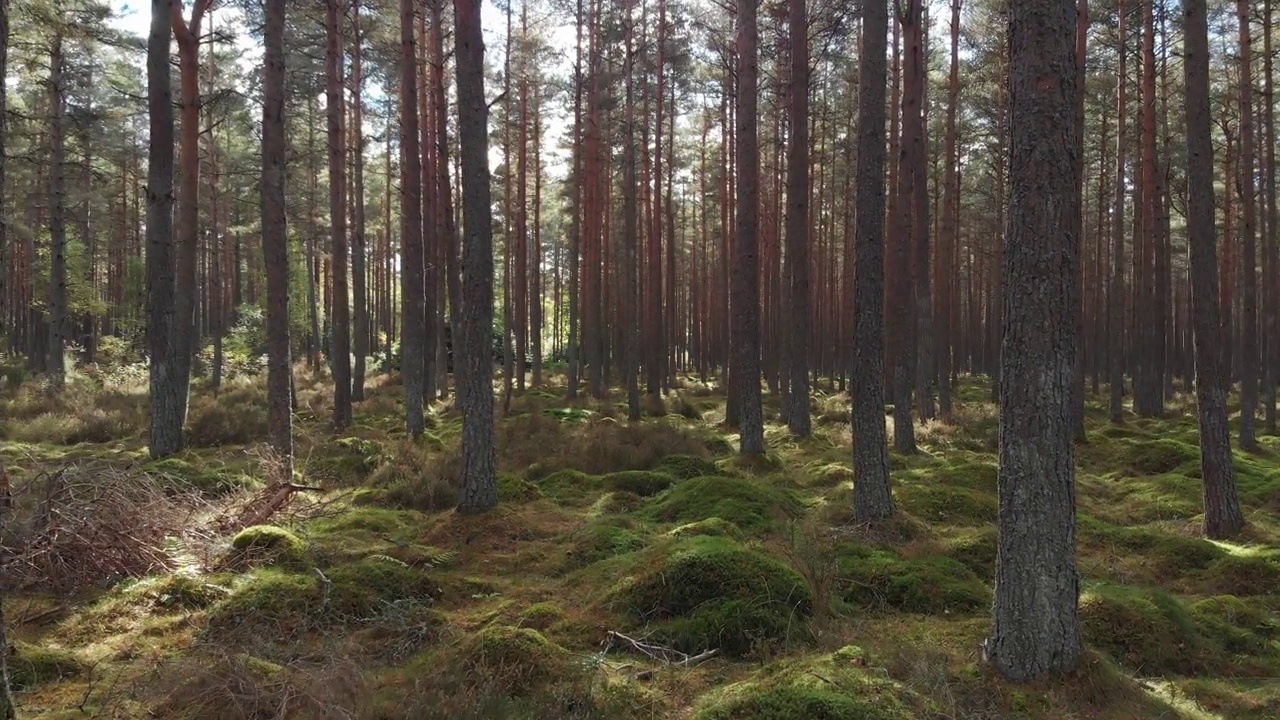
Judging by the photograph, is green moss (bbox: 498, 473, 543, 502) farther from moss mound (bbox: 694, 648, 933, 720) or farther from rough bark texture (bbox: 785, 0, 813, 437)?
rough bark texture (bbox: 785, 0, 813, 437)

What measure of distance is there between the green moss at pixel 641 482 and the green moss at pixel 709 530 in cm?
238

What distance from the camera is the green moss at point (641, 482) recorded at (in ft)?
31.1

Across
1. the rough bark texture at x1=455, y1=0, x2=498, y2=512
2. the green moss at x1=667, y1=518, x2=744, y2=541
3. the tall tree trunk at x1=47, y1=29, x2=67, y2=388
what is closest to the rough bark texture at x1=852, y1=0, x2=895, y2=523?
the green moss at x1=667, y1=518, x2=744, y2=541

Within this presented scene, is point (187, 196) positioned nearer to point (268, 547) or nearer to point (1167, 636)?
point (268, 547)

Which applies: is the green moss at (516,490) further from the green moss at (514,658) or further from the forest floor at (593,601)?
the green moss at (514,658)

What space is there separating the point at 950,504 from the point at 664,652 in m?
5.26

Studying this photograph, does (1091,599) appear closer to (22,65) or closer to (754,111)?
(754,111)

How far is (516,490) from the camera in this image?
29.8ft

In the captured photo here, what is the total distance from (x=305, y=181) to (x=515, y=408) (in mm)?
18339

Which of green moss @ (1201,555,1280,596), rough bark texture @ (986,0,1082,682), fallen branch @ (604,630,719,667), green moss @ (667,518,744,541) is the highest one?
rough bark texture @ (986,0,1082,682)

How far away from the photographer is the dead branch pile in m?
5.44

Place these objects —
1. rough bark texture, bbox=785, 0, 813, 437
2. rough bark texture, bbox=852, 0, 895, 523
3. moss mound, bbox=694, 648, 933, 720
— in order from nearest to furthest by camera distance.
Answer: moss mound, bbox=694, 648, 933, 720
rough bark texture, bbox=852, 0, 895, 523
rough bark texture, bbox=785, 0, 813, 437

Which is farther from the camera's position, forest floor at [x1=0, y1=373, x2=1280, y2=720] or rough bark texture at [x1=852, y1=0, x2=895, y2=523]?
rough bark texture at [x1=852, y1=0, x2=895, y2=523]

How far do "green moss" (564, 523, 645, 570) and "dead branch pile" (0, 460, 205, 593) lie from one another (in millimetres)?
3464
